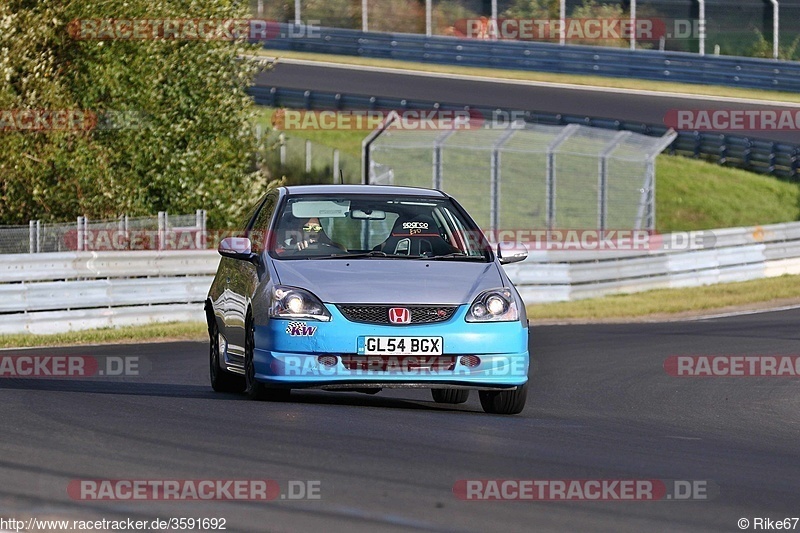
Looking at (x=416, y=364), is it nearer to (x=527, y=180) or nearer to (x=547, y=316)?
(x=547, y=316)

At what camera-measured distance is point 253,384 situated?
10.3 metres

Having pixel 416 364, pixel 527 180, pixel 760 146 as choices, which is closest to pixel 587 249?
pixel 527 180

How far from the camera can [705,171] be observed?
3450cm

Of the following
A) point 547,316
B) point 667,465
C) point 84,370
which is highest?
point 667,465

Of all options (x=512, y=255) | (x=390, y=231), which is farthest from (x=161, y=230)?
(x=512, y=255)

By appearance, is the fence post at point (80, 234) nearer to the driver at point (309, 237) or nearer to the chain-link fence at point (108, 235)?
the chain-link fence at point (108, 235)

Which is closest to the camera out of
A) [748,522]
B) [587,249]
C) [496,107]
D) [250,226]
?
[748,522]

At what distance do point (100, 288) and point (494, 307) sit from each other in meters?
10.6

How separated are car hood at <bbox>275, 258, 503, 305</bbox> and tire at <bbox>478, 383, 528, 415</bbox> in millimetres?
752

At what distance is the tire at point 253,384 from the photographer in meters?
10.3

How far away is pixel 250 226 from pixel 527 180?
19192mm

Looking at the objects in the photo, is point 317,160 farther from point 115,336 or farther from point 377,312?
point 377,312

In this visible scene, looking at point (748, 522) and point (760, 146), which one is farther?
point (760, 146)

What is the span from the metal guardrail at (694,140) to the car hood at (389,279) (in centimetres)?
2307
